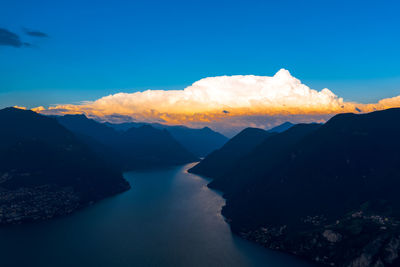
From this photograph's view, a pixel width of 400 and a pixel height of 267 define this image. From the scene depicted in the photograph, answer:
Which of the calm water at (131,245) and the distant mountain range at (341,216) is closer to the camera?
the distant mountain range at (341,216)

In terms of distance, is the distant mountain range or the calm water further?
the calm water

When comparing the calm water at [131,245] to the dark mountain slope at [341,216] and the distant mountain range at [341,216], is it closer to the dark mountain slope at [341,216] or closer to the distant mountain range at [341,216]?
the distant mountain range at [341,216]

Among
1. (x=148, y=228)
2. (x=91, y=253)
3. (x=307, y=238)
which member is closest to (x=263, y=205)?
(x=307, y=238)

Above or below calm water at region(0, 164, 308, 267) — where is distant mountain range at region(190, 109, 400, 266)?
above

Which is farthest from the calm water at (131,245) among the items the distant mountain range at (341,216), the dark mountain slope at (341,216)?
the dark mountain slope at (341,216)

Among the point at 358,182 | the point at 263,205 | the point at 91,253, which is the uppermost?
the point at 358,182

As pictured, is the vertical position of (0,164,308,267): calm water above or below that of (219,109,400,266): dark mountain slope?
below

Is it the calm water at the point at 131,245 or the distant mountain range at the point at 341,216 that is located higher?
the distant mountain range at the point at 341,216

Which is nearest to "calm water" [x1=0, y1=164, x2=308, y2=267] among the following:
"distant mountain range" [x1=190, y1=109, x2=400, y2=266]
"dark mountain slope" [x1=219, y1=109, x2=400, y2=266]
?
"distant mountain range" [x1=190, y1=109, x2=400, y2=266]

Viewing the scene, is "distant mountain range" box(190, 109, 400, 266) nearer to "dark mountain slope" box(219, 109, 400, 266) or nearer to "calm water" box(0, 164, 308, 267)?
"dark mountain slope" box(219, 109, 400, 266)

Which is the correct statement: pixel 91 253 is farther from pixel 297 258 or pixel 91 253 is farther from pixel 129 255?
pixel 297 258

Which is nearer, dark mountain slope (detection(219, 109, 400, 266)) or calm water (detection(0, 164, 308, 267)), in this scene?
dark mountain slope (detection(219, 109, 400, 266))
